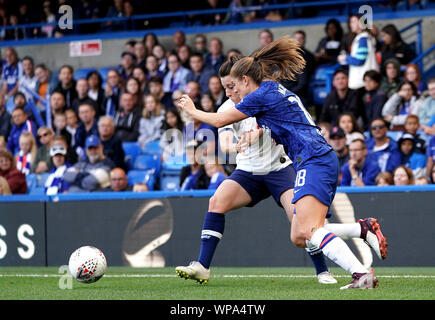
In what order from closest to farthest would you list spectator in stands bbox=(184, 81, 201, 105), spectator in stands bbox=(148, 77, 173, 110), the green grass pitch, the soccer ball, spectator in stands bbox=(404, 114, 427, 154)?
the green grass pitch → the soccer ball → spectator in stands bbox=(404, 114, 427, 154) → spectator in stands bbox=(184, 81, 201, 105) → spectator in stands bbox=(148, 77, 173, 110)

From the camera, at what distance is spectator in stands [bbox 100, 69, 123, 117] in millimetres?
15002

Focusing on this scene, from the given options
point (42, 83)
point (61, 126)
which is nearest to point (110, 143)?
point (61, 126)

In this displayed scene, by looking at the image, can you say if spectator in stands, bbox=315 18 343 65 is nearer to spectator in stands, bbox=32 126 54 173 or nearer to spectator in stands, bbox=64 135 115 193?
spectator in stands, bbox=64 135 115 193

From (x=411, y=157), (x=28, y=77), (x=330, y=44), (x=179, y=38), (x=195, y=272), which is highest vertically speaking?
(x=179, y=38)

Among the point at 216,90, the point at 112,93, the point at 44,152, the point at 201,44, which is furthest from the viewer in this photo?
the point at 201,44

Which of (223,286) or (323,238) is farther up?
(323,238)

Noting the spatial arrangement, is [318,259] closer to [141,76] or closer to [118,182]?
[118,182]

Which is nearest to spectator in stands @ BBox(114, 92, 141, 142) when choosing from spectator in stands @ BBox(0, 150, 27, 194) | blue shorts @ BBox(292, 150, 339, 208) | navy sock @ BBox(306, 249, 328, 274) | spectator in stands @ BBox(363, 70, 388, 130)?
spectator in stands @ BBox(0, 150, 27, 194)

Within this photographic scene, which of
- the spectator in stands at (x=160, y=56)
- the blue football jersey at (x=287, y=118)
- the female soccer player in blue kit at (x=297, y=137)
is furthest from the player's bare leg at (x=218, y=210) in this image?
the spectator in stands at (x=160, y=56)

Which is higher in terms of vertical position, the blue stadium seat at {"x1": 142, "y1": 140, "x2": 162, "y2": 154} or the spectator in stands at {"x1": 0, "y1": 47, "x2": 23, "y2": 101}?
the spectator in stands at {"x1": 0, "y1": 47, "x2": 23, "y2": 101}

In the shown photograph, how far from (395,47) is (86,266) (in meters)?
7.98

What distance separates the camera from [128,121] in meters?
14.1

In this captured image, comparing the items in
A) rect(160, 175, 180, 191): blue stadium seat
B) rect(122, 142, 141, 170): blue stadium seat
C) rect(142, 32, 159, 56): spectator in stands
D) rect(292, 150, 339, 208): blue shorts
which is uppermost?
rect(142, 32, 159, 56): spectator in stands

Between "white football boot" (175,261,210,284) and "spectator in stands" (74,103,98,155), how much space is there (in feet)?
23.4
